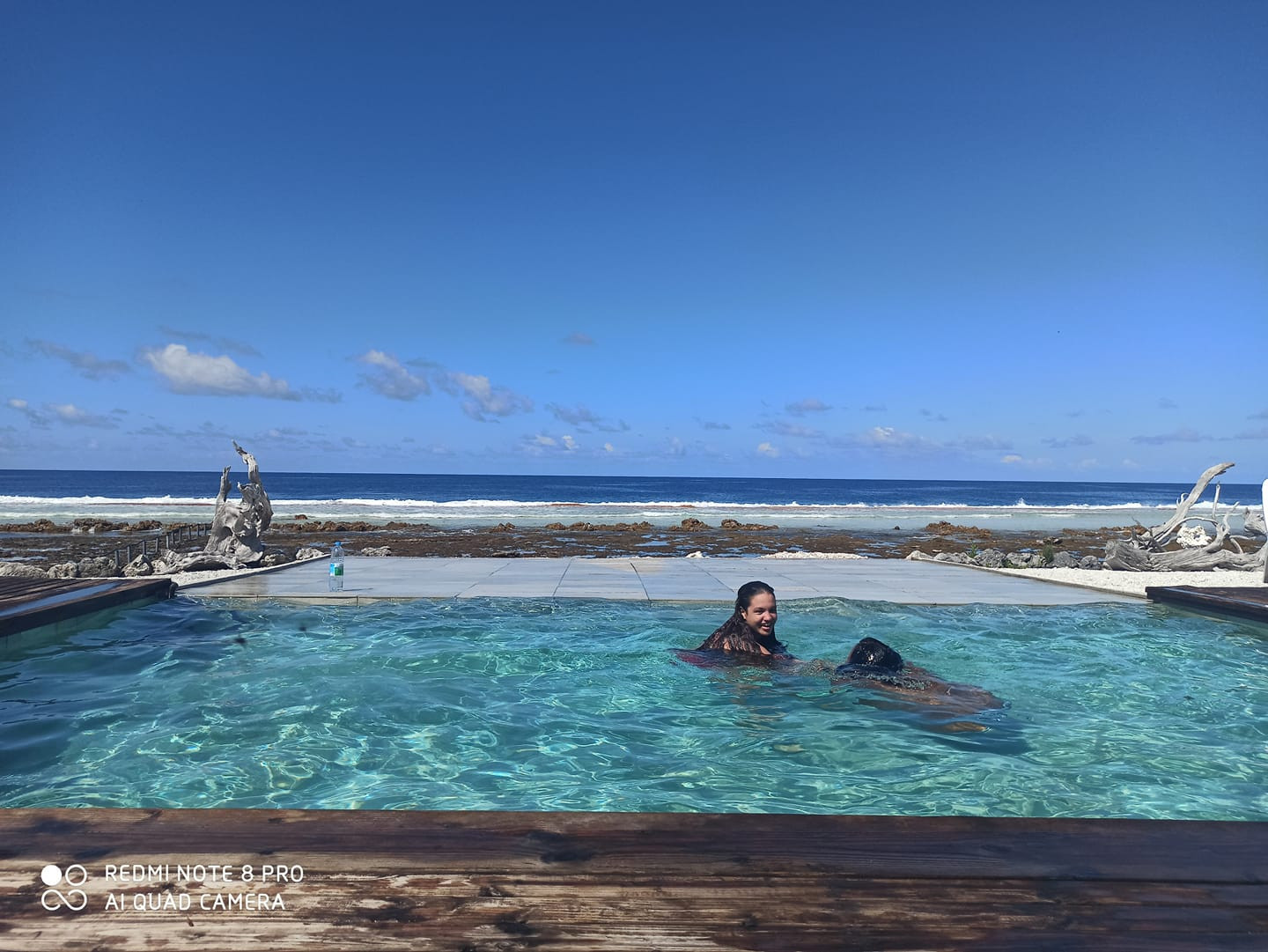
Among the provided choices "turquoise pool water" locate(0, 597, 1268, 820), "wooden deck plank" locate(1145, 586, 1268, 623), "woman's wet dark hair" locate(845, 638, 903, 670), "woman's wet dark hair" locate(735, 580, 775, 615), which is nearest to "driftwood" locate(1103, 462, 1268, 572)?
"wooden deck plank" locate(1145, 586, 1268, 623)

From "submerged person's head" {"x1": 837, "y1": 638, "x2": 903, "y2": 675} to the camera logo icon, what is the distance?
579 centimetres

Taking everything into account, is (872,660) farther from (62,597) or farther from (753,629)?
(62,597)

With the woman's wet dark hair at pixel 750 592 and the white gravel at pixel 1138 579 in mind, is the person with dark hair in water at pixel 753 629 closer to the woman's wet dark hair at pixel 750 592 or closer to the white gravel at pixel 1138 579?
the woman's wet dark hair at pixel 750 592

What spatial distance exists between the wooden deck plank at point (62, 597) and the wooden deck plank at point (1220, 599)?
14060mm

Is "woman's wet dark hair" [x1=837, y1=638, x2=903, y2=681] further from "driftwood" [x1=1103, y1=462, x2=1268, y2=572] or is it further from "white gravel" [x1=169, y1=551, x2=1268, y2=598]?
"driftwood" [x1=1103, y1=462, x2=1268, y2=572]

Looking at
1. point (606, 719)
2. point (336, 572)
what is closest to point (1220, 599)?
point (606, 719)

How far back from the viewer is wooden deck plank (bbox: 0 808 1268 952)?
2213mm

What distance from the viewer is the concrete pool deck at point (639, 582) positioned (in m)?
11.0

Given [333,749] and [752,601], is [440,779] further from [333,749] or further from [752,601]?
[752,601]

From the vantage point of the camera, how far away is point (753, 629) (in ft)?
24.7

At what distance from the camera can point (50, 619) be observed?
8445mm

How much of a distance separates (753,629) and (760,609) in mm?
277

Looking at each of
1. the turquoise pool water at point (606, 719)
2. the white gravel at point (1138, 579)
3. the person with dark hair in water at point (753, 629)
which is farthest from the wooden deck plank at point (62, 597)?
the white gravel at point (1138, 579)

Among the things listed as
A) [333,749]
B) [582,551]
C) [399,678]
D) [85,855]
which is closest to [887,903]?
[85,855]
